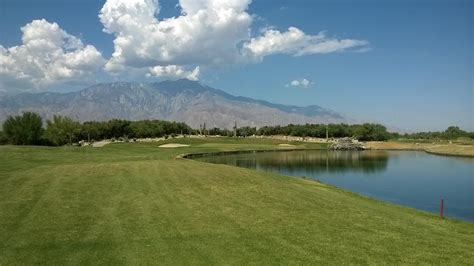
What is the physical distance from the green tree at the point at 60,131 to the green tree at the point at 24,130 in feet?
47.0

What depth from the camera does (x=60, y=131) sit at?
136m

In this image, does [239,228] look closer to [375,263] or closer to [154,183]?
[375,263]

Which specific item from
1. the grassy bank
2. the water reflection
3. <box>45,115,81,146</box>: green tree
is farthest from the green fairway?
the grassy bank

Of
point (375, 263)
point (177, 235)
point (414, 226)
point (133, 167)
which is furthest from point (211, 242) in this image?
point (133, 167)

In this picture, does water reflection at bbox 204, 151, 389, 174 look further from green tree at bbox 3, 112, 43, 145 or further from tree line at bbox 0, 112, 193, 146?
tree line at bbox 0, 112, 193, 146

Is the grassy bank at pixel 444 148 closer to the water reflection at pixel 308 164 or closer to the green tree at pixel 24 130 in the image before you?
the water reflection at pixel 308 164

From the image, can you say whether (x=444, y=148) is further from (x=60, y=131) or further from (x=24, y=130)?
(x=24, y=130)

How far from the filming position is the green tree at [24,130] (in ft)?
358

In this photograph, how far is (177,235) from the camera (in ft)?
64.4

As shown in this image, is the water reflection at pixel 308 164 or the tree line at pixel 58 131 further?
the tree line at pixel 58 131

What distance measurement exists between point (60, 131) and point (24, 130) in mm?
26493

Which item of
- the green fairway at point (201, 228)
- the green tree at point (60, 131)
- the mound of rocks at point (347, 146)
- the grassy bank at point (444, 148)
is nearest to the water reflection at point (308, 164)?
the grassy bank at point (444, 148)

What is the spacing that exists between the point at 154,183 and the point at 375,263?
22.1 m

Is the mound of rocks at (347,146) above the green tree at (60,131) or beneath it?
beneath
